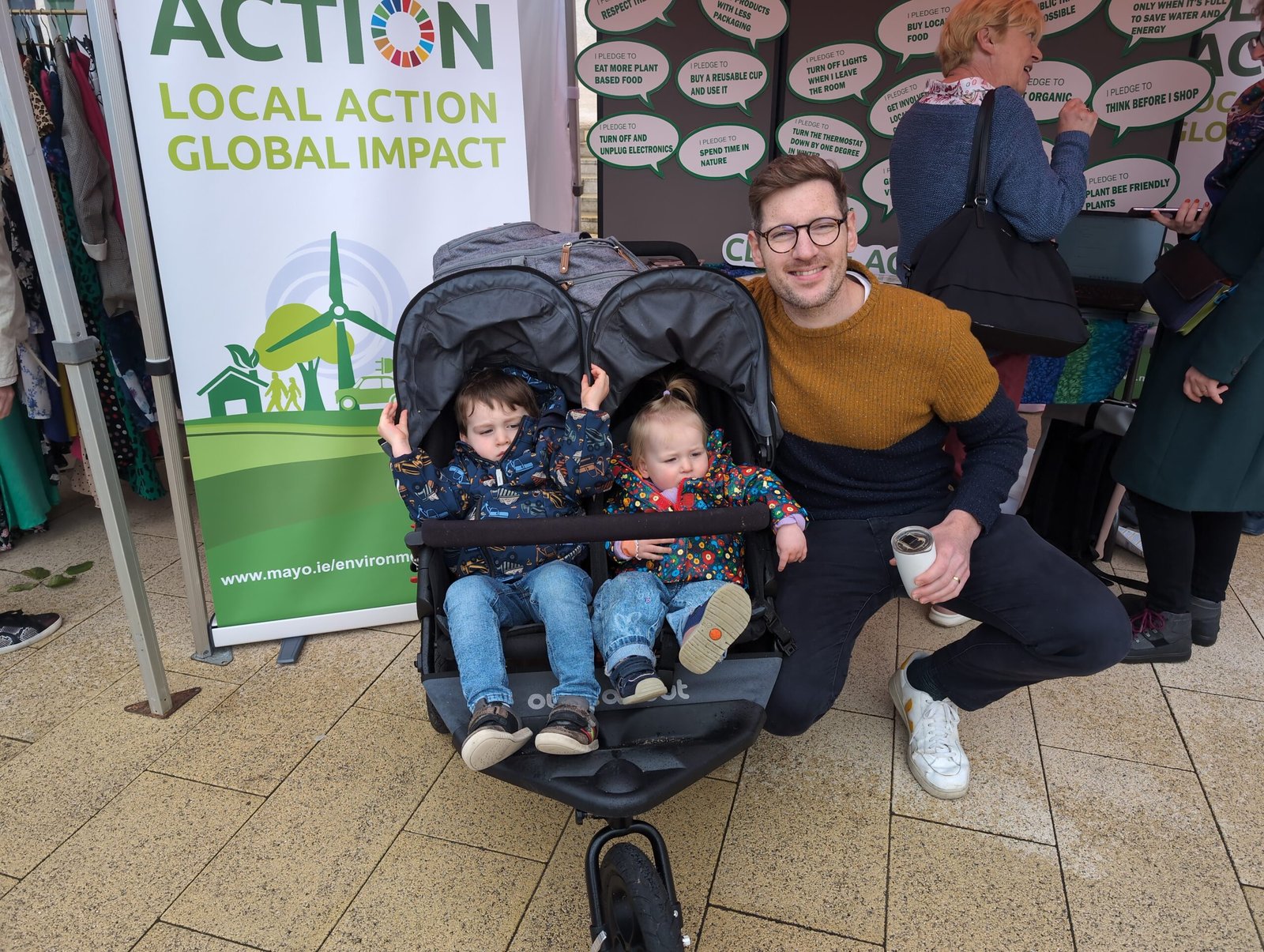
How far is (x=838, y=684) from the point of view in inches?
77.1

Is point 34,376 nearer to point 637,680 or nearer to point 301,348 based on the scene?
point 301,348

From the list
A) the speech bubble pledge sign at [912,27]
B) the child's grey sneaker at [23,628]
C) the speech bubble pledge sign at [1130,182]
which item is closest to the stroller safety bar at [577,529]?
the child's grey sneaker at [23,628]

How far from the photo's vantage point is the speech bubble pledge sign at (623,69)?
3.71 meters

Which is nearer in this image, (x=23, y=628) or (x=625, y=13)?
(x=23, y=628)

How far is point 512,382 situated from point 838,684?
3.43 feet

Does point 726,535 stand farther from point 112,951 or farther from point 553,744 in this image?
point 112,951

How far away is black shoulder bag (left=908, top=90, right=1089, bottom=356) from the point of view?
2.22m

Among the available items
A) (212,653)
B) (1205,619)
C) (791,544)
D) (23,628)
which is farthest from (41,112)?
(1205,619)

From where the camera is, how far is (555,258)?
2.11m

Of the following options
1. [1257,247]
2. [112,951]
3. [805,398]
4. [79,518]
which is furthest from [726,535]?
[79,518]

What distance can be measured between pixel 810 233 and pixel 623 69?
238cm

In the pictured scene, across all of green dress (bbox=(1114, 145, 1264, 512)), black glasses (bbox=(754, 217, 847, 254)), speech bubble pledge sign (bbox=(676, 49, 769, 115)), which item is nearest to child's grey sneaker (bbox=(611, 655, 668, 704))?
black glasses (bbox=(754, 217, 847, 254))

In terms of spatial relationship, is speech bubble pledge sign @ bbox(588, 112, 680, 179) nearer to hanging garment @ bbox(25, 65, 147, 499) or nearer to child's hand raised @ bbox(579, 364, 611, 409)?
hanging garment @ bbox(25, 65, 147, 499)

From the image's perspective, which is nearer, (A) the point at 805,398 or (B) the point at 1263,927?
(B) the point at 1263,927
